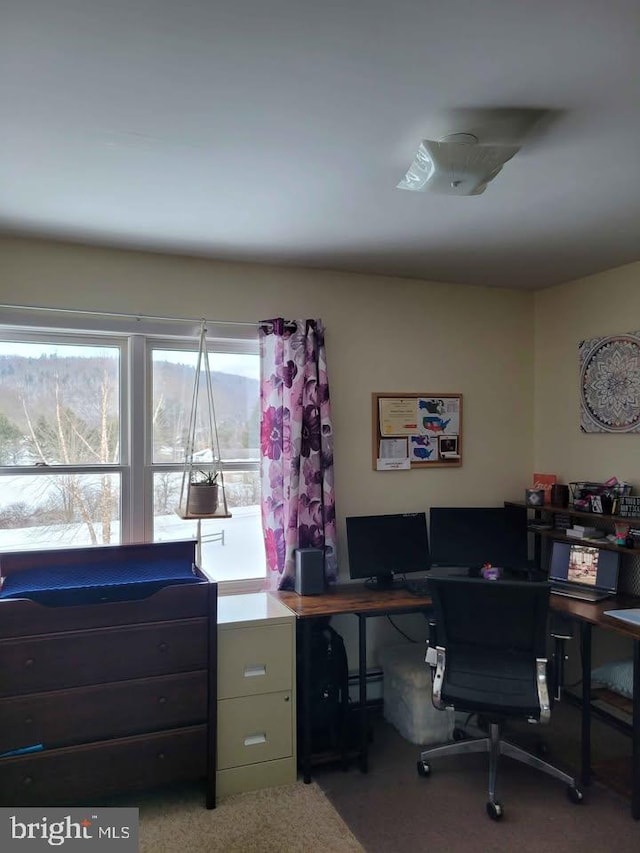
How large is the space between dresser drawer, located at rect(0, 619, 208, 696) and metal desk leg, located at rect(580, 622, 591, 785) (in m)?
1.65

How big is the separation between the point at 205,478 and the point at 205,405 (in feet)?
1.35

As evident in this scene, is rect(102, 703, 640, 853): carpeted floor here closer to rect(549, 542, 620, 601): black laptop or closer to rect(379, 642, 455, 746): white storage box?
rect(379, 642, 455, 746): white storage box

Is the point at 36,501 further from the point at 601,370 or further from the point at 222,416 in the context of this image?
the point at 601,370

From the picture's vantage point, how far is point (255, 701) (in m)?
2.72

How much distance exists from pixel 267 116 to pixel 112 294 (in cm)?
155

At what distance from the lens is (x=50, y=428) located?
3.02m

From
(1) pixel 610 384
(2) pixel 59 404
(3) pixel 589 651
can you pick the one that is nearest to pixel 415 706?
(3) pixel 589 651

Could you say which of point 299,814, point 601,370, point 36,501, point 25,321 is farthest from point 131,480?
point 601,370

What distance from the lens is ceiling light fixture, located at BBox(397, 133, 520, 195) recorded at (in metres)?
1.88

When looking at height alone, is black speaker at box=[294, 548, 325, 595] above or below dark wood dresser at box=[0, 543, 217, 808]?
above

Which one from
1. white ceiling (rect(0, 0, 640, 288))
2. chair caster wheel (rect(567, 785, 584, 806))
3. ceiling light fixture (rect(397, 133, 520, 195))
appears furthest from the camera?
chair caster wheel (rect(567, 785, 584, 806))

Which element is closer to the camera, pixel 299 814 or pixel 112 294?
pixel 299 814

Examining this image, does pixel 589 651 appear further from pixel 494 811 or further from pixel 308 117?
pixel 308 117

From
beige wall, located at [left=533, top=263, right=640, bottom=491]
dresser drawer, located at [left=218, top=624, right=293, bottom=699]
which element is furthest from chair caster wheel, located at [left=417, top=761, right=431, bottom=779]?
beige wall, located at [left=533, top=263, right=640, bottom=491]
